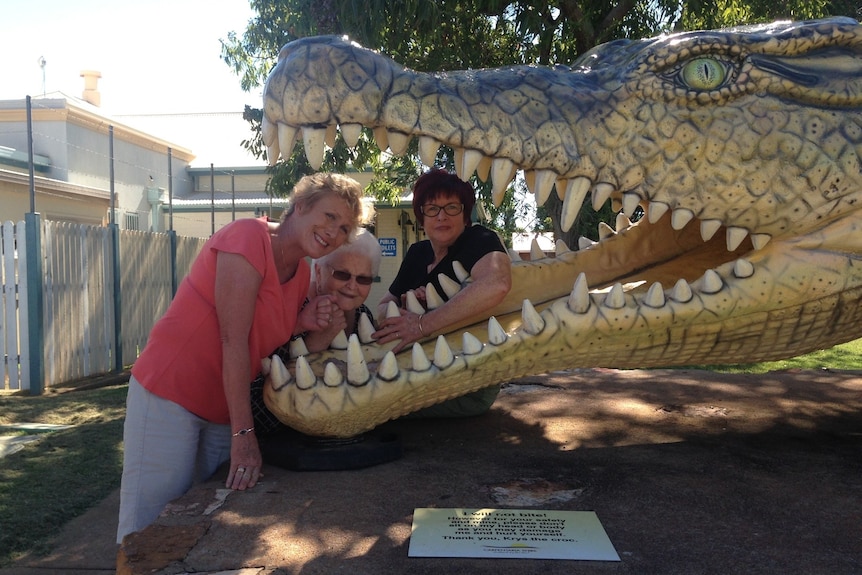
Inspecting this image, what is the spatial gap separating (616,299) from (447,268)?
1.09 m

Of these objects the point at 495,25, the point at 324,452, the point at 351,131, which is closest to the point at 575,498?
the point at 324,452

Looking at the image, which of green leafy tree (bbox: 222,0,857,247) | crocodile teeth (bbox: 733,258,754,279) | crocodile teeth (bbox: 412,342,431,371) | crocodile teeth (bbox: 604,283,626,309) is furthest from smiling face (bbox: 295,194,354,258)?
green leafy tree (bbox: 222,0,857,247)

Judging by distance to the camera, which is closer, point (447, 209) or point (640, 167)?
point (640, 167)

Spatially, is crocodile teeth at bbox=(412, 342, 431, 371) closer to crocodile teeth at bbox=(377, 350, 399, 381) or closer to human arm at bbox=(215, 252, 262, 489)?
crocodile teeth at bbox=(377, 350, 399, 381)

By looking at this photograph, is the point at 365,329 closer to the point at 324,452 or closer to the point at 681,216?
the point at 324,452

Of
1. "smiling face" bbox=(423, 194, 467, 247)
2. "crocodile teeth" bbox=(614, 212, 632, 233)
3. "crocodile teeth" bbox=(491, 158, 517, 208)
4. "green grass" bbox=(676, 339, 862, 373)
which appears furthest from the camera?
"green grass" bbox=(676, 339, 862, 373)

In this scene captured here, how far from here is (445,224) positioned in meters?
3.68

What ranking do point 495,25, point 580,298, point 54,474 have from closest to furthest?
point 580,298
point 54,474
point 495,25

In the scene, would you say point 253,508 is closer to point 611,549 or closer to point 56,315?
point 611,549

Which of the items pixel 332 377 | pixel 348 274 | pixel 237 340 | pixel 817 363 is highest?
pixel 348 274

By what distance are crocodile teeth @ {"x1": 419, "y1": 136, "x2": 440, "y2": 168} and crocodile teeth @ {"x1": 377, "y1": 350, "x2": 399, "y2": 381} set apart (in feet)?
2.33

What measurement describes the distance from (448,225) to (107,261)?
281 inches

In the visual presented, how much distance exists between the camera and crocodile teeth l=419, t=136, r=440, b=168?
259 centimetres

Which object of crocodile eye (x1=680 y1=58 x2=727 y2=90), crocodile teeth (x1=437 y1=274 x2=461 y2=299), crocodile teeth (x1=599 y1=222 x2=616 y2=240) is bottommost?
crocodile teeth (x1=437 y1=274 x2=461 y2=299)
